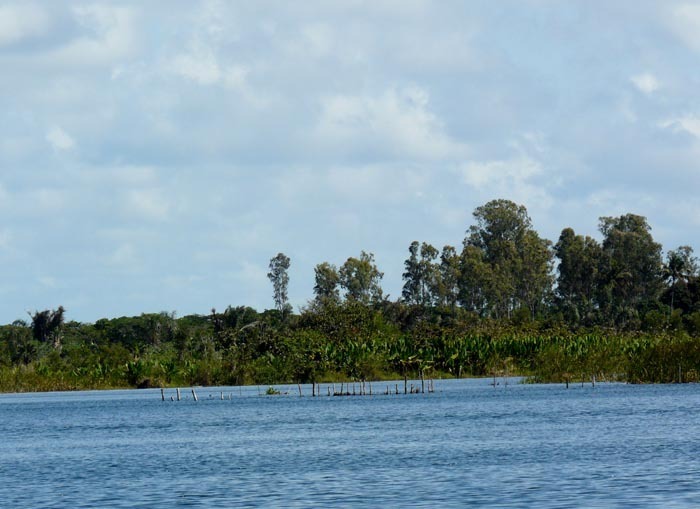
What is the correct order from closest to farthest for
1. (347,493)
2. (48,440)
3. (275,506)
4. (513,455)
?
(275,506)
(347,493)
(513,455)
(48,440)

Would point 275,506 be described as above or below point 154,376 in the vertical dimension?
below

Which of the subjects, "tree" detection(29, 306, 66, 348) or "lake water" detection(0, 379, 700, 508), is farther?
"tree" detection(29, 306, 66, 348)

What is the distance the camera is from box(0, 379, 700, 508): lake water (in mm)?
40844

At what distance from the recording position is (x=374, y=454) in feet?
186

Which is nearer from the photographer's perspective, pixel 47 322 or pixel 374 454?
pixel 374 454

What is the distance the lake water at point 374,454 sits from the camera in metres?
40.8

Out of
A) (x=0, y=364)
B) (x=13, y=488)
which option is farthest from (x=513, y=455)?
(x=0, y=364)

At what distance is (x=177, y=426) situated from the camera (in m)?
85.2

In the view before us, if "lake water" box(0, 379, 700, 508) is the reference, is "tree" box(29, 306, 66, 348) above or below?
above

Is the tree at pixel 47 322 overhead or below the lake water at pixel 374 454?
overhead

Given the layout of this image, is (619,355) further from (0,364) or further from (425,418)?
(0,364)

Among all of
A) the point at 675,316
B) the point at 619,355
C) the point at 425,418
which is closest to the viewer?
the point at 425,418

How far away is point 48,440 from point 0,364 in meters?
84.8

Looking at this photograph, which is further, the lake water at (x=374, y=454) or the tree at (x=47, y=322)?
the tree at (x=47, y=322)
